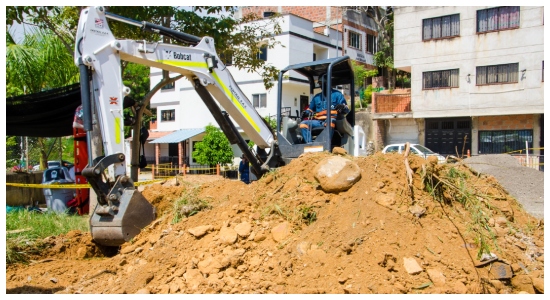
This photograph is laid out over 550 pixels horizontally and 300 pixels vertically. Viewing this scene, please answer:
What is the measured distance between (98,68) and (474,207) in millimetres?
4445

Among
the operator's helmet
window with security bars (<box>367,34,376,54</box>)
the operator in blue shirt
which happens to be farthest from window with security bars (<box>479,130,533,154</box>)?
the operator in blue shirt

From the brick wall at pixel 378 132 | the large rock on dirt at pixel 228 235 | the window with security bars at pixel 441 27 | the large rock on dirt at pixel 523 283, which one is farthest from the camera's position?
the brick wall at pixel 378 132

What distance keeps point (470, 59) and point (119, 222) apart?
21067 millimetres

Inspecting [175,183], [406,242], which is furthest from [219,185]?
[406,242]

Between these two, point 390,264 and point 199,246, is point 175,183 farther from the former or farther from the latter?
point 390,264

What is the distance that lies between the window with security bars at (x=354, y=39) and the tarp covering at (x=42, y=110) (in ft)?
78.0

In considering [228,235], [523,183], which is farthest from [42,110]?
[523,183]

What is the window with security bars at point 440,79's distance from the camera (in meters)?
23.7

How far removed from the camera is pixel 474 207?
571cm

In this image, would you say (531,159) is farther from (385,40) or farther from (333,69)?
(385,40)

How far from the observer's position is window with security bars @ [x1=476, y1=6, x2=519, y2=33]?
22.0 metres

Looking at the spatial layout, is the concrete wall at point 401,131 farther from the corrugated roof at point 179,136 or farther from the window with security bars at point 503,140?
the corrugated roof at point 179,136

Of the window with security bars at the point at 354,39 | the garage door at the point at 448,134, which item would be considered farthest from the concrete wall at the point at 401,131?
the window with security bars at the point at 354,39

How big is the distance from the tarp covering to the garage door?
717 inches
